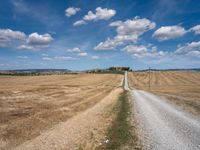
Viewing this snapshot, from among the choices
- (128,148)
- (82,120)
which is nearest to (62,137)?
(128,148)

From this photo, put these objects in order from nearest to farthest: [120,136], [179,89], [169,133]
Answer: [120,136] < [169,133] < [179,89]

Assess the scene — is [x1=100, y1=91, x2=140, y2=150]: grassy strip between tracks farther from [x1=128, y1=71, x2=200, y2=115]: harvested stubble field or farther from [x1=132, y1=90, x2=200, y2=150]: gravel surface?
[x1=128, y1=71, x2=200, y2=115]: harvested stubble field

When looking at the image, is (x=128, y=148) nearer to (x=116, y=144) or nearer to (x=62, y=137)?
(x=116, y=144)

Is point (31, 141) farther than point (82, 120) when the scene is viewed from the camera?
No

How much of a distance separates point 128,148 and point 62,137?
4704 millimetres

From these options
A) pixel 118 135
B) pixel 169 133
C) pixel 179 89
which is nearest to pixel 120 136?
pixel 118 135

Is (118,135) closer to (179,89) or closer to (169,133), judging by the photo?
(169,133)

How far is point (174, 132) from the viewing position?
15.9 meters

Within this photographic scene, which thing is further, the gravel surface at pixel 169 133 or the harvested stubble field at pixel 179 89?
the harvested stubble field at pixel 179 89

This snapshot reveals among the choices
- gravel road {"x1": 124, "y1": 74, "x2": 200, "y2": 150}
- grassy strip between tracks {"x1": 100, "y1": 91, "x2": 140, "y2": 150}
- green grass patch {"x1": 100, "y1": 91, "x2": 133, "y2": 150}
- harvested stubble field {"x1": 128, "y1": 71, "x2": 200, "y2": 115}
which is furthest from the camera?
harvested stubble field {"x1": 128, "y1": 71, "x2": 200, "y2": 115}

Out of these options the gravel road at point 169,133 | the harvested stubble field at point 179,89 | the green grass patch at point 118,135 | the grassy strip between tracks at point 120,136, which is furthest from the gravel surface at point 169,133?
the harvested stubble field at point 179,89

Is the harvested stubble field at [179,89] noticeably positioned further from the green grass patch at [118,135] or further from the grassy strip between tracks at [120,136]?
the grassy strip between tracks at [120,136]

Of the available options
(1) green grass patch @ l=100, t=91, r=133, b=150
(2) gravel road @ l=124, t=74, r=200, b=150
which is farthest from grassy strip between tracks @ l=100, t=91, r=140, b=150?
(2) gravel road @ l=124, t=74, r=200, b=150

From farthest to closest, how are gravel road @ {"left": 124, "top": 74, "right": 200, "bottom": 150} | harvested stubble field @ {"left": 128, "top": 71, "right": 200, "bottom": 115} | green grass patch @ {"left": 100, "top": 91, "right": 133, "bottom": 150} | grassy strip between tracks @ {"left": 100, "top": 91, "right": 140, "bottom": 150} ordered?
1. harvested stubble field @ {"left": 128, "top": 71, "right": 200, "bottom": 115}
2. green grass patch @ {"left": 100, "top": 91, "right": 133, "bottom": 150}
3. grassy strip between tracks @ {"left": 100, "top": 91, "right": 140, "bottom": 150}
4. gravel road @ {"left": 124, "top": 74, "right": 200, "bottom": 150}
